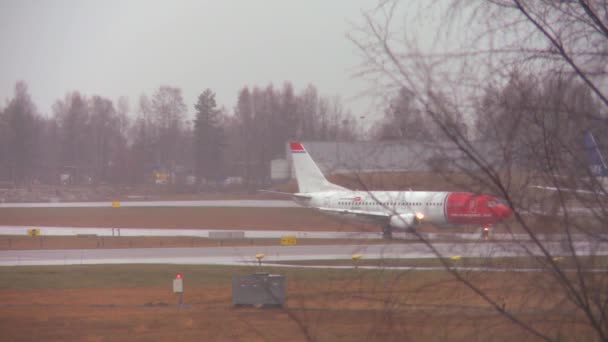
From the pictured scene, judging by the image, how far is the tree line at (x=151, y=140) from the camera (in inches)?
2144

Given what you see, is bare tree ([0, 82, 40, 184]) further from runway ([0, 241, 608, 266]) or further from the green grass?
the green grass

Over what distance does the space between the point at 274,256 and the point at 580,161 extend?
31106mm

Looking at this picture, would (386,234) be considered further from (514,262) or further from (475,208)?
(514,262)

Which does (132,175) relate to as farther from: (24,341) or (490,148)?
(490,148)

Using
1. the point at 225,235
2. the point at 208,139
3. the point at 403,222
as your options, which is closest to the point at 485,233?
the point at 403,222

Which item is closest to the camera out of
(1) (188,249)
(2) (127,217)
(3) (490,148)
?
(3) (490,148)

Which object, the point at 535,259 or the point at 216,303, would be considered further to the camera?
the point at 216,303

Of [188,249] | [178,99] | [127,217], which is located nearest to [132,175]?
[127,217]

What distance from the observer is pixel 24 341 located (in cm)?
1510

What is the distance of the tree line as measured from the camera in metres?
54.5

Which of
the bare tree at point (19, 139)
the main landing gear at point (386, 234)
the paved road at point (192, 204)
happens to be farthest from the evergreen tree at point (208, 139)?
the main landing gear at point (386, 234)

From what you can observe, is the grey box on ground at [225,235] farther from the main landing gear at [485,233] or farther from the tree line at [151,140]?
the main landing gear at [485,233]

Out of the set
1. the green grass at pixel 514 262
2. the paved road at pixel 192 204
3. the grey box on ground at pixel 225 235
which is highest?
the green grass at pixel 514 262

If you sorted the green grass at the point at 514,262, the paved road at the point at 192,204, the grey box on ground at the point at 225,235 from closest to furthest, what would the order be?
the green grass at the point at 514,262
the grey box on ground at the point at 225,235
the paved road at the point at 192,204
